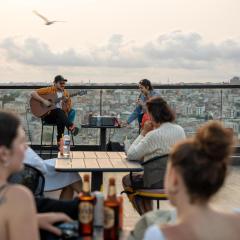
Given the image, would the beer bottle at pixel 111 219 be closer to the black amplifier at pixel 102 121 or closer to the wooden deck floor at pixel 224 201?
the wooden deck floor at pixel 224 201

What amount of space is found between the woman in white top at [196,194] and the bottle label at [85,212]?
435 mm

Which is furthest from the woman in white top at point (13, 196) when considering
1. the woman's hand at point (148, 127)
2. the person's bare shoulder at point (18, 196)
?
the woman's hand at point (148, 127)

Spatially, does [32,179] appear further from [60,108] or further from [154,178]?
[60,108]

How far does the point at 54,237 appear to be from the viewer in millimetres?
2383

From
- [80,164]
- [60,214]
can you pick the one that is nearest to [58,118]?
[80,164]

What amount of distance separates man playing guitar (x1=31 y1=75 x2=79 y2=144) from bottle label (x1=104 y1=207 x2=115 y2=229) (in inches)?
273

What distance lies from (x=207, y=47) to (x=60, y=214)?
9.49m

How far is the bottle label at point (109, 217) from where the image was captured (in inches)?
93.9

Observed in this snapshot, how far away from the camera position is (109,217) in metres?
2.39

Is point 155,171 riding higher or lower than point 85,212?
lower

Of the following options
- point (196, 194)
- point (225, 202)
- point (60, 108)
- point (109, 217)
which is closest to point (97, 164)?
point (225, 202)

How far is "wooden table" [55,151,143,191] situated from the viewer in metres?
4.56

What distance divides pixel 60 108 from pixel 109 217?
278 inches

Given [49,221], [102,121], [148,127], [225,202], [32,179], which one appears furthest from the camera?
[102,121]
